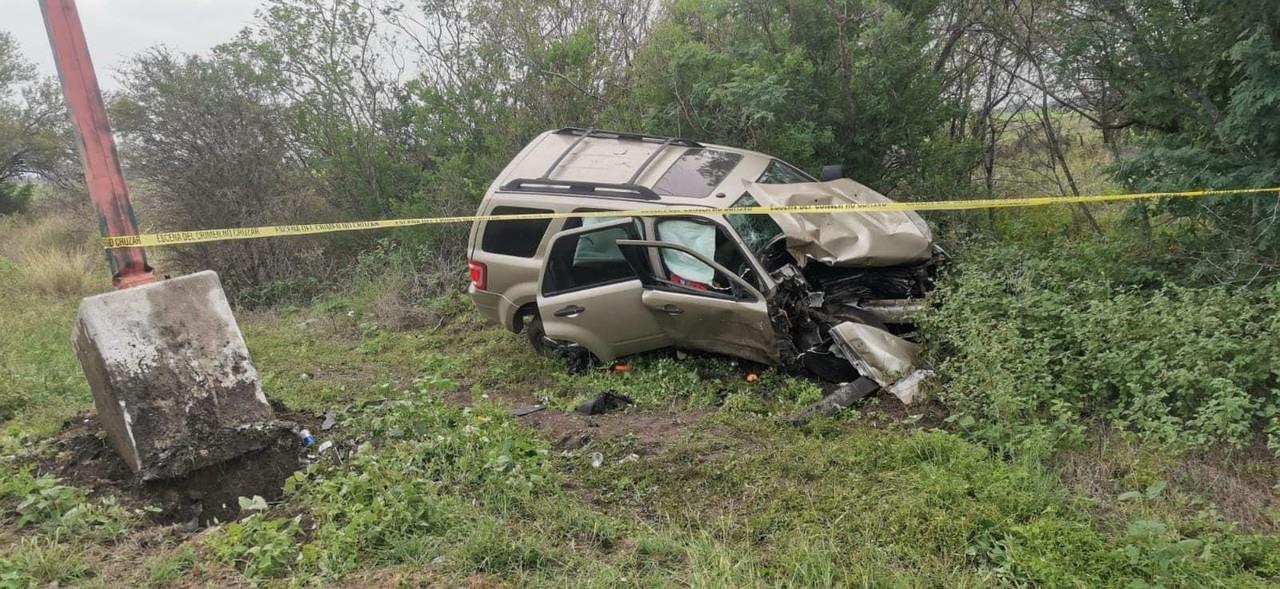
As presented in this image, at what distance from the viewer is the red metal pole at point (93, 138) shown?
4082 mm

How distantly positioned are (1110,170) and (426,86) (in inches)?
348

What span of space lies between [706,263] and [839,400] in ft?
4.21

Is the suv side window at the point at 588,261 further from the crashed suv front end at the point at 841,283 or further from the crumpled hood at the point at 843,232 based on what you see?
the crumpled hood at the point at 843,232

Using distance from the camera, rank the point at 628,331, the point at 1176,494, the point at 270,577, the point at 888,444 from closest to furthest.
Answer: the point at 270,577 → the point at 1176,494 → the point at 888,444 → the point at 628,331

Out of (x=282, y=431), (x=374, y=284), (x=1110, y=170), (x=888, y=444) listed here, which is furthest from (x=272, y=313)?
(x=1110, y=170)

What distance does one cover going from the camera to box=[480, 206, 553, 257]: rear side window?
611 centimetres

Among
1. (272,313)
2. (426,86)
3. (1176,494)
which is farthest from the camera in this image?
(426,86)

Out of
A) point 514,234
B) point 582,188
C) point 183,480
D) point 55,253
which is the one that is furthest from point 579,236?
point 55,253

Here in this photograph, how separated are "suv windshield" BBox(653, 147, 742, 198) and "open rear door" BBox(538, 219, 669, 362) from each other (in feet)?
1.43

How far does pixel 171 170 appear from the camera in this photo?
10.2m

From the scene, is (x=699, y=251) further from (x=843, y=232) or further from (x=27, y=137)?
(x=27, y=137)

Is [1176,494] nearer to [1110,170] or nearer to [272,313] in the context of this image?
[1110,170]

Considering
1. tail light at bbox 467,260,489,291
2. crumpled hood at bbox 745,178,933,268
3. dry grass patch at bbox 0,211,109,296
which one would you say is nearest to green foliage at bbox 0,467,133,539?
tail light at bbox 467,260,489,291

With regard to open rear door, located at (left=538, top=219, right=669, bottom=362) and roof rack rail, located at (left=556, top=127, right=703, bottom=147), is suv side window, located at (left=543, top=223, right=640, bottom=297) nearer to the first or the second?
open rear door, located at (left=538, top=219, right=669, bottom=362)
